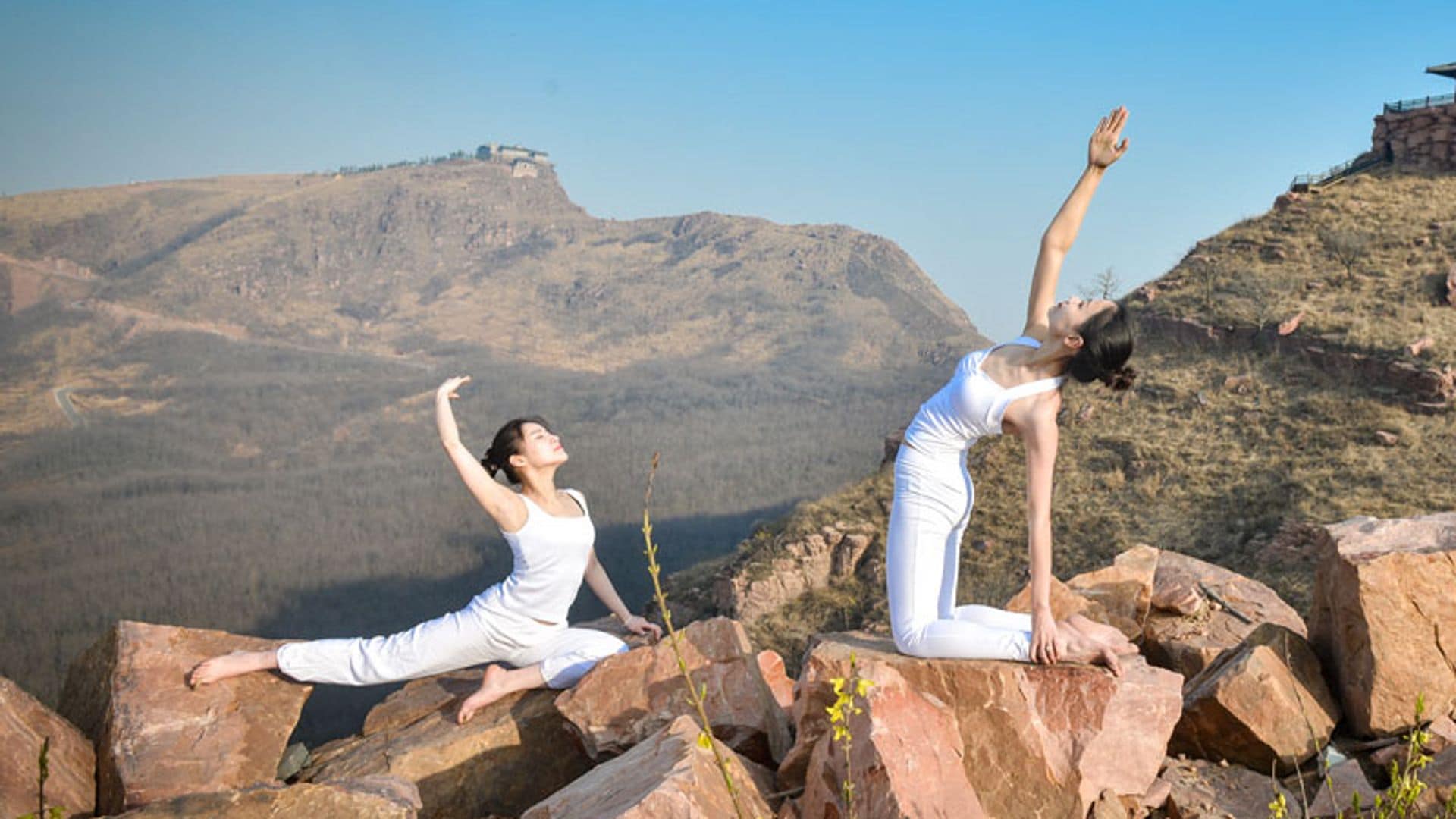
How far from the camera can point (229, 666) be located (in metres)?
5.15

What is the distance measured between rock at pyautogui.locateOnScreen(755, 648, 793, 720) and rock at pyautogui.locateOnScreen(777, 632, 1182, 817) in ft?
3.36

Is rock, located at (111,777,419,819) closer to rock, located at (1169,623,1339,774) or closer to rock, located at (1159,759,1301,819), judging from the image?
rock, located at (1159,759,1301,819)

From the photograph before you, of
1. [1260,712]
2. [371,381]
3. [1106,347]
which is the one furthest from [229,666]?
[371,381]

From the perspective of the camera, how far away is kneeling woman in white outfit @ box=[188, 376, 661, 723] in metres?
5.06

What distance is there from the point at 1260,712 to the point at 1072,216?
8.73ft

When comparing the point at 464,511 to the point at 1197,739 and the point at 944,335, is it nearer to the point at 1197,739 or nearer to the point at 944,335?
the point at 944,335

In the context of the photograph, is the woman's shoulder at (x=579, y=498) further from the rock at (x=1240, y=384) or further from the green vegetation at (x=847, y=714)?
the rock at (x=1240, y=384)

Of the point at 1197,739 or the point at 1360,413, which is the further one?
the point at 1360,413

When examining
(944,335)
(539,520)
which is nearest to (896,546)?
(539,520)

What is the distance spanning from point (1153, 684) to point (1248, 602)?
3512 mm

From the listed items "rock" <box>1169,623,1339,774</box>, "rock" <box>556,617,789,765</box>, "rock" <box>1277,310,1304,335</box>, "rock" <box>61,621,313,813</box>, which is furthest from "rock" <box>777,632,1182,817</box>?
"rock" <box>1277,310,1304,335</box>

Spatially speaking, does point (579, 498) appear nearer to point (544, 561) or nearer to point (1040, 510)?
point (544, 561)

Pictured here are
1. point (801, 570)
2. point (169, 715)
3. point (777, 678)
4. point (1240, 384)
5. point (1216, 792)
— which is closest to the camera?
point (1216, 792)

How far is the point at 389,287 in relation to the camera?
531ft
